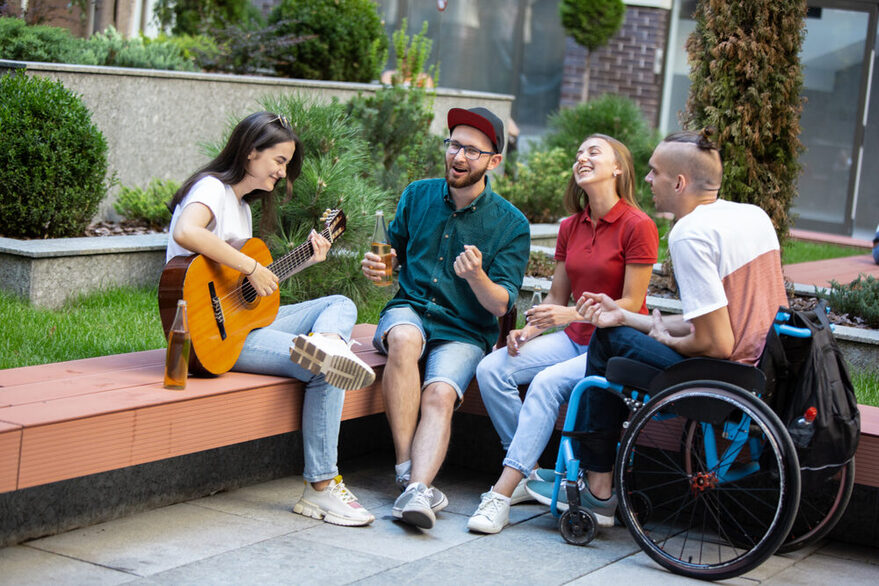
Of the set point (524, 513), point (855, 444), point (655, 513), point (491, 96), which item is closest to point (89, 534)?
point (524, 513)

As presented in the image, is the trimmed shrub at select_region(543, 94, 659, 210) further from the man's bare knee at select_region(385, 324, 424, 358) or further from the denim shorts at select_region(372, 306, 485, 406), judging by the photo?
the man's bare knee at select_region(385, 324, 424, 358)

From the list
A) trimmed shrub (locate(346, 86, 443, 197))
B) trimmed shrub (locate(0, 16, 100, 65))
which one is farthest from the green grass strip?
trimmed shrub (locate(346, 86, 443, 197))

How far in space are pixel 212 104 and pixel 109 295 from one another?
2.72m

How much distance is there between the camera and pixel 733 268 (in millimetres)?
3732

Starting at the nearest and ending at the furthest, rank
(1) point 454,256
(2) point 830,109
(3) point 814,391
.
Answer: (3) point 814,391
(1) point 454,256
(2) point 830,109

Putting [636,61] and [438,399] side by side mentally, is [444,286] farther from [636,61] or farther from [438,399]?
[636,61]

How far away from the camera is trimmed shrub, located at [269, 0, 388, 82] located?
10.4m

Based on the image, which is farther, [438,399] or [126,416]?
[438,399]

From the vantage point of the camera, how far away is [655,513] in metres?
4.54

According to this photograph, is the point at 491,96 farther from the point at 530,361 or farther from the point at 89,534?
the point at 89,534

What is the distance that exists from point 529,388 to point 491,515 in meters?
0.48

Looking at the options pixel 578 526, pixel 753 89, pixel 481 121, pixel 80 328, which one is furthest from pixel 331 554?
pixel 753 89

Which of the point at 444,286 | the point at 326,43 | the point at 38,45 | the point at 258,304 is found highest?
the point at 326,43

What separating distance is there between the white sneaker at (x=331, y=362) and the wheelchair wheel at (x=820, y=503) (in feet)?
4.90
